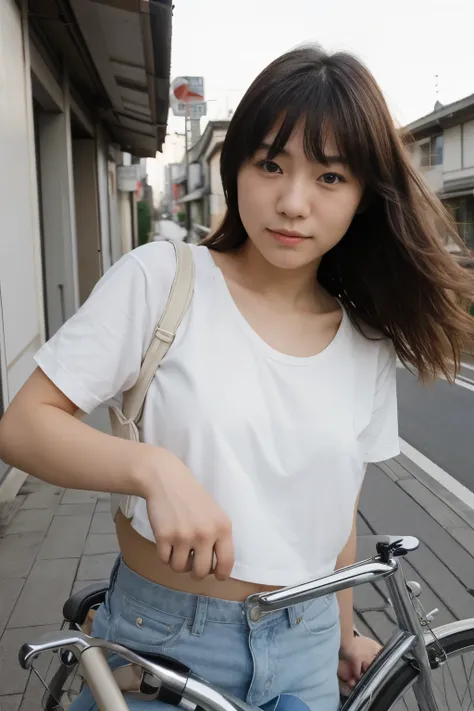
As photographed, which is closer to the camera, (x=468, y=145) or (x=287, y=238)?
(x=287, y=238)

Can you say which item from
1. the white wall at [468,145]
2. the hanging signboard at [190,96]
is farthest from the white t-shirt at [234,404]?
the white wall at [468,145]

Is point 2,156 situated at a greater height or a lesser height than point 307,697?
greater

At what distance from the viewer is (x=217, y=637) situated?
1010 millimetres

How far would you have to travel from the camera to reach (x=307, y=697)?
1122 millimetres

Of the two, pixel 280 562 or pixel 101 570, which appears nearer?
pixel 280 562

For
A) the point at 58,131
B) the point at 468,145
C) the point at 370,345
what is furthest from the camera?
the point at 468,145

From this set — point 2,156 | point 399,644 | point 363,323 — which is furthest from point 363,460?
point 2,156

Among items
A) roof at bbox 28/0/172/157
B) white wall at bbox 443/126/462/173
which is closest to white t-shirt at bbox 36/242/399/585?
roof at bbox 28/0/172/157

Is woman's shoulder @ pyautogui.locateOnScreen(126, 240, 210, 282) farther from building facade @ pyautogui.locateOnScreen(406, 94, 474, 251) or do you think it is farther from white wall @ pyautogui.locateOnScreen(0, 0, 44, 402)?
building facade @ pyautogui.locateOnScreen(406, 94, 474, 251)

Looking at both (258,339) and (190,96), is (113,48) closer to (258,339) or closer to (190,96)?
(258,339)

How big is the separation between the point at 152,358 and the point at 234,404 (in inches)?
5.6

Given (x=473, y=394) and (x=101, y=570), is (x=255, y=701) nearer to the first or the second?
(x=101, y=570)

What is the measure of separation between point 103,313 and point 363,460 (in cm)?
57

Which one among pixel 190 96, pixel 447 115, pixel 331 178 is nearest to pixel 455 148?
pixel 447 115
